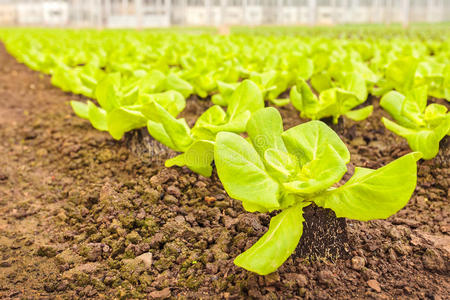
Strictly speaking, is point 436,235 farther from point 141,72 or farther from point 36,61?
point 36,61

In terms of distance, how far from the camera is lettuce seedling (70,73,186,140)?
2.09 m

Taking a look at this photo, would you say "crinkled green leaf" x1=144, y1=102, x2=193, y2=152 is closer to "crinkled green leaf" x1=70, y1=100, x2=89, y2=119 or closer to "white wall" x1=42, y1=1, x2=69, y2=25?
"crinkled green leaf" x1=70, y1=100, x2=89, y2=119

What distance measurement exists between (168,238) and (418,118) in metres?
1.16

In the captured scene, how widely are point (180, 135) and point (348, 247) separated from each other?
0.74 metres

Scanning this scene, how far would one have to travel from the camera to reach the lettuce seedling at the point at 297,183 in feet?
3.90

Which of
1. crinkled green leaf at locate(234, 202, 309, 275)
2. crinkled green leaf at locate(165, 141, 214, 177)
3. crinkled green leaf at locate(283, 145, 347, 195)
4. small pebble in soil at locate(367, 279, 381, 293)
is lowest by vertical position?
small pebble in soil at locate(367, 279, 381, 293)

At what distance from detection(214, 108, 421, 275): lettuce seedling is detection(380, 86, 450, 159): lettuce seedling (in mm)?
710

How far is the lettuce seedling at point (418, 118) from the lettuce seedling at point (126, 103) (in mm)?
959

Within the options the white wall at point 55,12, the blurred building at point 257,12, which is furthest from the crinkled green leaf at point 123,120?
the white wall at point 55,12

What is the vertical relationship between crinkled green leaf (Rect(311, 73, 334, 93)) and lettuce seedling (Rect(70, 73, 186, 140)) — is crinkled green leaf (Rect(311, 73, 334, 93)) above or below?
above

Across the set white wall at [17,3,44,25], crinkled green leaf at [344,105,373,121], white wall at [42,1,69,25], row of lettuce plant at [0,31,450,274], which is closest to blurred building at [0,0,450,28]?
white wall at [42,1,69,25]

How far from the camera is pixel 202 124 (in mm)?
1828

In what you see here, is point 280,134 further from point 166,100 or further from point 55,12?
point 55,12

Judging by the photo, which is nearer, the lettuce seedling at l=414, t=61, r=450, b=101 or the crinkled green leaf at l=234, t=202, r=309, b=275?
the crinkled green leaf at l=234, t=202, r=309, b=275
